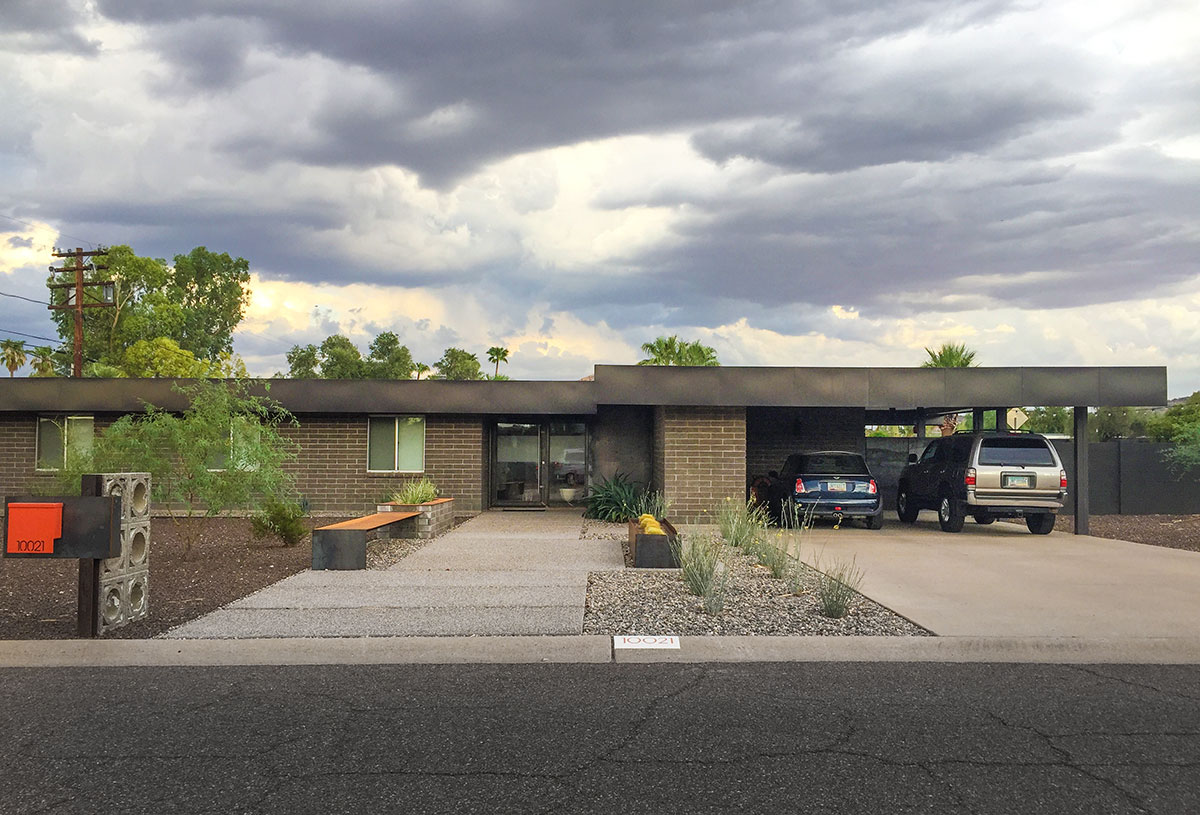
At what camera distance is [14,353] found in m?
70.9

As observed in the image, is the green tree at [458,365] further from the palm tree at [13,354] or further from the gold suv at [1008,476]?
the gold suv at [1008,476]

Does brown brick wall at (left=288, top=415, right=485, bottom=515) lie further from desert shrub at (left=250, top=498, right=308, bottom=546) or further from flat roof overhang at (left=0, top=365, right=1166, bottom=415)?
desert shrub at (left=250, top=498, right=308, bottom=546)

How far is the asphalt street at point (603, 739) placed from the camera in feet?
15.6

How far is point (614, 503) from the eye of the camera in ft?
70.8

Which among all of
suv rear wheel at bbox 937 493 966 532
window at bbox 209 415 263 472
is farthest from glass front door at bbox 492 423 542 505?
window at bbox 209 415 263 472

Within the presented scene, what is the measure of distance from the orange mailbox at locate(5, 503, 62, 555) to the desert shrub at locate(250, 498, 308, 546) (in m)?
7.02

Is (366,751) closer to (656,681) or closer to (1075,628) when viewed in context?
(656,681)

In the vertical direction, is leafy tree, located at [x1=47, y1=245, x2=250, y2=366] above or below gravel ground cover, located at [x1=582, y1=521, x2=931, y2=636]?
above

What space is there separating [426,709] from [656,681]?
5.67ft

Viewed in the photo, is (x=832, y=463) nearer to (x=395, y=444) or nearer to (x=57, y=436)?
(x=395, y=444)

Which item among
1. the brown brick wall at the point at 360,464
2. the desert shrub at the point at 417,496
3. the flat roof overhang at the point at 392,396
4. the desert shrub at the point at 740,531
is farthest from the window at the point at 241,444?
the brown brick wall at the point at 360,464

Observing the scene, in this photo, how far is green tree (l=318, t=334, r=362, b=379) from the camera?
7725 centimetres

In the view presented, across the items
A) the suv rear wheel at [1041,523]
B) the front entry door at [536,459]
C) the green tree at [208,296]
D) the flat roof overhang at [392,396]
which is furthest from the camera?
the green tree at [208,296]

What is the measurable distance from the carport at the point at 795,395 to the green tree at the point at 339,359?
60058 mm
